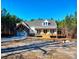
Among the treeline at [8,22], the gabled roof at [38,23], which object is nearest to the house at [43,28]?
the gabled roof at [38,23]

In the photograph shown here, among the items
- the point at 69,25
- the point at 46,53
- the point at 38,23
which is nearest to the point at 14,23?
the point at 38,23

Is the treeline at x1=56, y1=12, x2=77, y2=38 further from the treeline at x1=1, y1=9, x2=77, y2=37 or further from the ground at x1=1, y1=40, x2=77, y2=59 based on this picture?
the ground at x1=1, y1=40, x2=77, y2=59

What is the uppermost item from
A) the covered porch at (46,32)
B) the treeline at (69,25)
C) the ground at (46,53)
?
the treeline at (69,25)

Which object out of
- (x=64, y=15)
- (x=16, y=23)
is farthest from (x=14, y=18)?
(x=64, y=15)

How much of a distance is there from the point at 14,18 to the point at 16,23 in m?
0.06

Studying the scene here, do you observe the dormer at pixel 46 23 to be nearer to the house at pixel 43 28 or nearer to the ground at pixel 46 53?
the house at pixel 43 28

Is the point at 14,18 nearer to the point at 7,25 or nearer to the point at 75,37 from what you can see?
the point at 7,25

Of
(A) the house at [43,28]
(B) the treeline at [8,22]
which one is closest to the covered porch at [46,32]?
(A) the house at [43,28]

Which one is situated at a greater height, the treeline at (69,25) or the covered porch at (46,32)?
the treeline at (69,25)

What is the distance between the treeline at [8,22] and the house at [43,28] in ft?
0.52

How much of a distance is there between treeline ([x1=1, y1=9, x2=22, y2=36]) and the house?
16 centimetres

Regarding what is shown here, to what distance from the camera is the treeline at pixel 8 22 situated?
8.24 ft

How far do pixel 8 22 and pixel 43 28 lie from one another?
376 mm

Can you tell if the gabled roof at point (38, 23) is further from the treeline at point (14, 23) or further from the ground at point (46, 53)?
the ground at point (46, 53)
